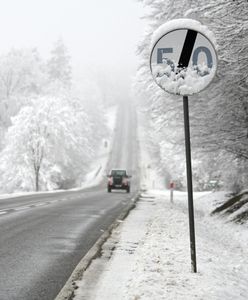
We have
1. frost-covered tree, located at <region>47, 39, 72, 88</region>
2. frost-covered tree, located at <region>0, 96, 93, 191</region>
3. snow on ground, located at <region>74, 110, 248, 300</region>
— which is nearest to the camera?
snow on ground, located at <region>74, 110, 248, 300</region>

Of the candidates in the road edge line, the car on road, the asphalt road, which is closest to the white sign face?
the road edge line

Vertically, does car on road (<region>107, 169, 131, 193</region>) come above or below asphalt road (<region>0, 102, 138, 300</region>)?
above

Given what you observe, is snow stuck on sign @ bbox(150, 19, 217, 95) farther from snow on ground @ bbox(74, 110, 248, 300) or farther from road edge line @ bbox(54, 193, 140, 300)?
road edge line @ bbox(54, 193, 140, 300)

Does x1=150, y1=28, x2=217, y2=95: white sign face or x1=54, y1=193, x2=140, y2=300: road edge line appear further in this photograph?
x1=150, y1=28, x2=217, y2=95: white sign face

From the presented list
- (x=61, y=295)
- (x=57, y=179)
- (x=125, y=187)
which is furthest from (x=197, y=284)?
(x=57, y=179)

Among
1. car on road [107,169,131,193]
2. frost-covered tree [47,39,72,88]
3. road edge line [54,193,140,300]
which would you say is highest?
frost-covered tree [47,39,72,88]

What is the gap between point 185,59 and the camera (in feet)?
17.1

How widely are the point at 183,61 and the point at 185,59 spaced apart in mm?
33

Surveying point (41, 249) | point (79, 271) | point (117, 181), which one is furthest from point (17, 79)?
point (79, 271)

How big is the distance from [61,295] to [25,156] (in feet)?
130

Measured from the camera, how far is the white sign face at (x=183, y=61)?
5.14m

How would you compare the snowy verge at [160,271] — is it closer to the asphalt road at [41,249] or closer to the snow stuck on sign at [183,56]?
the asphalt road at [41,249]

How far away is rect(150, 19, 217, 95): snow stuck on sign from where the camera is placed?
5137 mm

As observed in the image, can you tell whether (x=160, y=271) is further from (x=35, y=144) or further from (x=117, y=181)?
(x=35, y=144)
